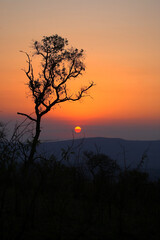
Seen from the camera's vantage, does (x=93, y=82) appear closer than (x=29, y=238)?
No

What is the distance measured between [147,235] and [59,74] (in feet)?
48.7

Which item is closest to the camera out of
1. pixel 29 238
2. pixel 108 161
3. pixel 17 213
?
pixel 29 238

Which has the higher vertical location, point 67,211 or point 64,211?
point 64,211

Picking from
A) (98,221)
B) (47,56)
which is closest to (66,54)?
(47,56)

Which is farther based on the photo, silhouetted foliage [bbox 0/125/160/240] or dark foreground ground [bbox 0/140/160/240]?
dark foreground ground [bbox 0/140/160/240]

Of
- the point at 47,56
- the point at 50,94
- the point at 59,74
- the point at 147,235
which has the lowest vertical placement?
the point at 147,235

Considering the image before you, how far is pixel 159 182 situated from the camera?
15.6 metres

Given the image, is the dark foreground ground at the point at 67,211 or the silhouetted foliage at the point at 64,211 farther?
the dark foreground ground at the point at 67,211

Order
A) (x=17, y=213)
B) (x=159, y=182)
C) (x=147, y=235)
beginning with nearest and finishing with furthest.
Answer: (x=147, y=235)
(x=17, y=213)
(x=159, y=182)

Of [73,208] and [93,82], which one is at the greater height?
[93,82]

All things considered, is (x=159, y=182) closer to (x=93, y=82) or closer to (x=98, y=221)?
(x=98, y=221)

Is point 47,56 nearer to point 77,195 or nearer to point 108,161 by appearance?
point 77,195

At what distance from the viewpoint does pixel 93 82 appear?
2114cm

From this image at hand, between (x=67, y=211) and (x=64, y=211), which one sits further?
(x=67, y=211)
